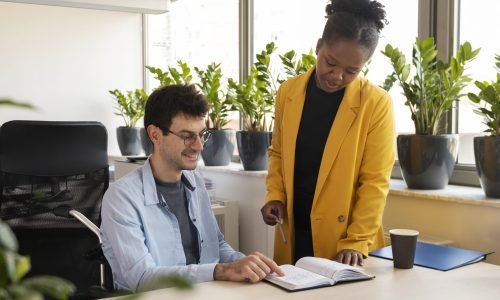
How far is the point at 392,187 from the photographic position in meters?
2.62

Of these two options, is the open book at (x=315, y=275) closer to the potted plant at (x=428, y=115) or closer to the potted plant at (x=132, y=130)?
the potted plant at (x=428, y=115)

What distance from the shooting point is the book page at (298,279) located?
1548 millimetres

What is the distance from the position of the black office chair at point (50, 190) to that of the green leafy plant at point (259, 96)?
1.16 metres

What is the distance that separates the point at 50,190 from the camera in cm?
253

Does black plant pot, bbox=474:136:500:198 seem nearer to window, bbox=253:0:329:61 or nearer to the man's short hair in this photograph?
the man's short hair

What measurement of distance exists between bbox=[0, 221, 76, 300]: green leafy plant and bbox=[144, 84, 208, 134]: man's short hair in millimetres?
1560

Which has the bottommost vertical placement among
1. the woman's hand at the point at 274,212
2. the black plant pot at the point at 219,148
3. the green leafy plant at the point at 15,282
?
the woman's hand at the point at 274,212

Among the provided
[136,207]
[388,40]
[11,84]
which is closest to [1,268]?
[136,207]

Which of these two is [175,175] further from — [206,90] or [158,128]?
[206,90]

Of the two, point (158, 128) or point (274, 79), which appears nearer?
point (158, 128)

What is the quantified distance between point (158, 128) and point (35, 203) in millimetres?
871

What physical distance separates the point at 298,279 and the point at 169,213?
1.69 feet

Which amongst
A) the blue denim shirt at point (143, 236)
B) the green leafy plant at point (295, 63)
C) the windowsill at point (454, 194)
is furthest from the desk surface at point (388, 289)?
the green leafy plant at point (295, 63)

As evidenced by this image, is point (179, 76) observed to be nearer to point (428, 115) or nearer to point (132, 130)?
point (132, 130)
